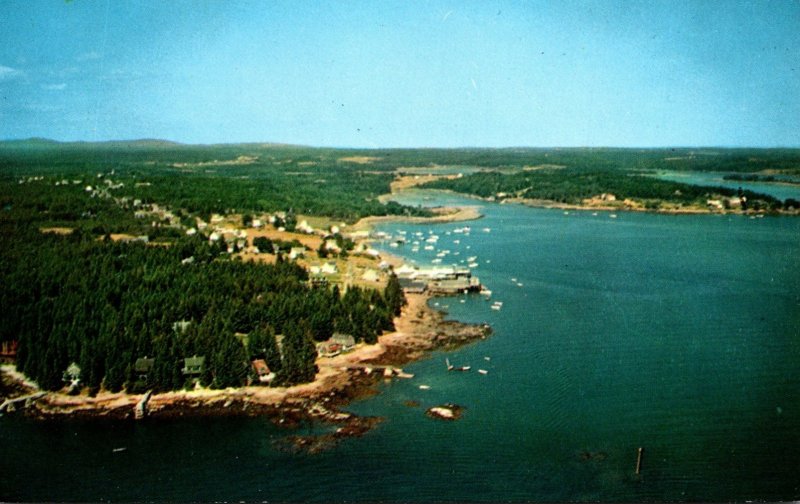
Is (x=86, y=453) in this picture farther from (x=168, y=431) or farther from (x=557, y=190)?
(x=557, y=190)

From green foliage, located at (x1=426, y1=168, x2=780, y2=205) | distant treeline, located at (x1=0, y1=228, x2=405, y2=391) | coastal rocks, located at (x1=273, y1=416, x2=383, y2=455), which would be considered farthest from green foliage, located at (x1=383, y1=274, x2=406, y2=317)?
green foliage, located at (x1=426, y1=168, x2=780, y2=205)

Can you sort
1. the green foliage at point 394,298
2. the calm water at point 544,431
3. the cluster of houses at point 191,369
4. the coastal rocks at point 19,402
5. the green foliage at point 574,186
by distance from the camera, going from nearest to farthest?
the calm water at point 544,431
the coastal rocks at point 19,402
the cluster of houses at point 191,369
the green foliage at point 394,298
the green foliage at point 574,186

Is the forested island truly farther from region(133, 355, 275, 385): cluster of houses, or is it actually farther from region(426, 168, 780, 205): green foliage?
region(426, 168, 780, 205): green foliage

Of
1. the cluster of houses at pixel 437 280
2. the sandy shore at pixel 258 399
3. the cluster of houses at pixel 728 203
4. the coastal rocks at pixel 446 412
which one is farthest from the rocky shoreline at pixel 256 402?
the cluster of houses at pixel 728 203

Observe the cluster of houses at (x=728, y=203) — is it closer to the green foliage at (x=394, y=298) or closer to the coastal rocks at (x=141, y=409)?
the green foliage at (x=394, y=298)

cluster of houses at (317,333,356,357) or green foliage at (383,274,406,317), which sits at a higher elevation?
green foliage at (383,274,406,317)

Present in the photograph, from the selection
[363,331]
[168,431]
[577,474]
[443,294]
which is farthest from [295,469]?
[443,294]
